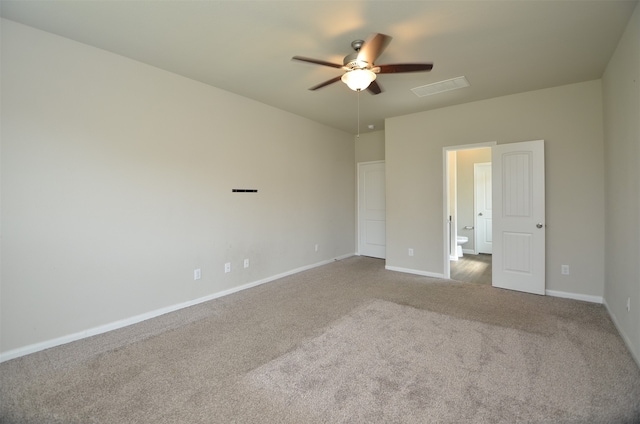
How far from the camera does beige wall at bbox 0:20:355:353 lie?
2.37 meters

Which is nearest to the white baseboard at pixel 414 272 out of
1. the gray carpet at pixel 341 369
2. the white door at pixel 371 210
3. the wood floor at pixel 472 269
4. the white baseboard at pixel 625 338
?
the wood floor at pixel 472 269

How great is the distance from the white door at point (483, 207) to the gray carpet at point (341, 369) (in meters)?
3.09

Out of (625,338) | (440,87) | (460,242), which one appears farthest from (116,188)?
(460,242)

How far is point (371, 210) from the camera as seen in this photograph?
6.23 meters

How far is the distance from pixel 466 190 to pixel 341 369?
5.77 metres

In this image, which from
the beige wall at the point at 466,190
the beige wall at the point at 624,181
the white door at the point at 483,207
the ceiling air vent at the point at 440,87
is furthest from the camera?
the beige wall at the point at 466,190

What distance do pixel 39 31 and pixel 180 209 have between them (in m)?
1.93

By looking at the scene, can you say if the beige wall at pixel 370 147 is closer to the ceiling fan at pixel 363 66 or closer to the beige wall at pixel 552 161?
the beige wall at pixel 552 161

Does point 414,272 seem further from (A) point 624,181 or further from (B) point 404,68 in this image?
(B) point 404,68

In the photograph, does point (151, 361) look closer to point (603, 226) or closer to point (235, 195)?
point (235, 195)

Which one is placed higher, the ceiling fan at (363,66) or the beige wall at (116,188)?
the ceiling fan at (363,66)

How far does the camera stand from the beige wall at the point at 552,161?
3504 mm

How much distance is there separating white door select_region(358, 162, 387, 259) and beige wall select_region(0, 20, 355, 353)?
94.1 inches

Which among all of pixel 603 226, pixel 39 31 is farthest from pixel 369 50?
pixel 603 226
